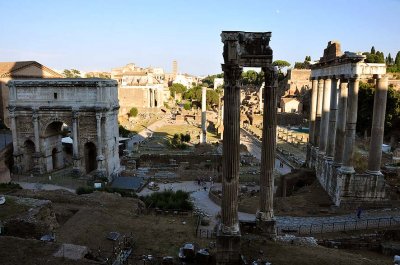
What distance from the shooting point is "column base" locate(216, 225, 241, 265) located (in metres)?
10.6

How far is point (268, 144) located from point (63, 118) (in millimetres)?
23221

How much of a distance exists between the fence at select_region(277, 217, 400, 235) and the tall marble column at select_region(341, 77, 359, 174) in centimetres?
274

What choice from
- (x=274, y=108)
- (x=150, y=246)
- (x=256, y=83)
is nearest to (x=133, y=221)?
(x=150, y=246)

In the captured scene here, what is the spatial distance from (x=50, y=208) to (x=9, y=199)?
85.9 inches

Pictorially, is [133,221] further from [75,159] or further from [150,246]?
[75,159]

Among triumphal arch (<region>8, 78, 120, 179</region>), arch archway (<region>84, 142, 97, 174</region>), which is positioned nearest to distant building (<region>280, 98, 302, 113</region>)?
triumphal arch (<region>8, 78, 120, 179</region>)

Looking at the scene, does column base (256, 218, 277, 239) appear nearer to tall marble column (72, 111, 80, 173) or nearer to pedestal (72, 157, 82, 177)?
pedestal (72, 157, 82, 177)

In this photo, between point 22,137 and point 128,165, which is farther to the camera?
point 128,165

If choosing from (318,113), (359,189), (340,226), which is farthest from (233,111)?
(318,113)

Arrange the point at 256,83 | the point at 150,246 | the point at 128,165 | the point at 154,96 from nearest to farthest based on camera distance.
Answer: the point at 150,246, the point at 128,165, the point at 154,96, the point at 256,83

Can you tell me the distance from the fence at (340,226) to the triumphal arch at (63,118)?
1864cm

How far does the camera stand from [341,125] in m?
18.8

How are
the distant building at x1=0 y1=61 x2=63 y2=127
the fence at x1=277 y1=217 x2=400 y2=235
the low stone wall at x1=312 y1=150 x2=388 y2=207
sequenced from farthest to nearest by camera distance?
the distant building at x1=0 y1=61 x2=63 y2=127 < the low stone wall at x1=312 y1=150 x2=388 y2=207 < the fence at x1=277 y1=217 x2=400 y2=235

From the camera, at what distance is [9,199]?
1540 cm
